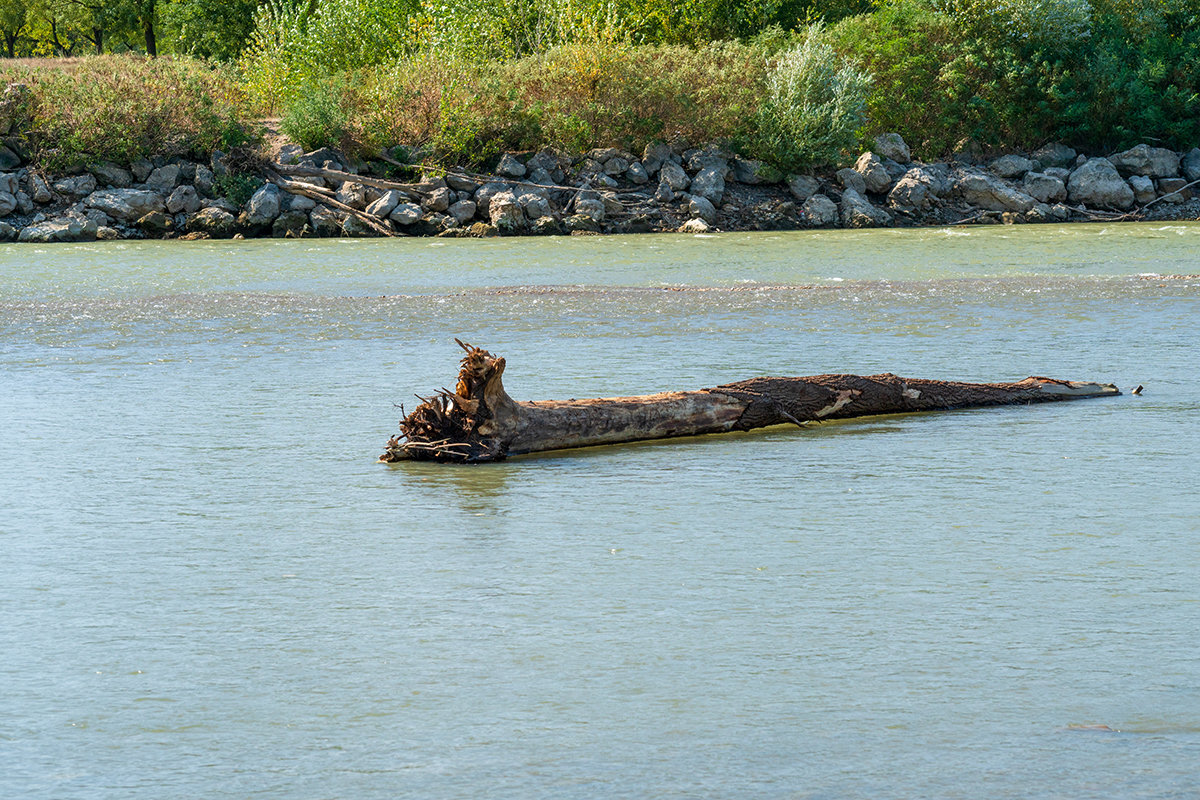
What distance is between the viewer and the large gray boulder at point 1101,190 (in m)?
31.2

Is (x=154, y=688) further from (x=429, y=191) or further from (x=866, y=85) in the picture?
(x=866, y=85)

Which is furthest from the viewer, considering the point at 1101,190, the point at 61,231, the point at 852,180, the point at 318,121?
the point at 1101,190

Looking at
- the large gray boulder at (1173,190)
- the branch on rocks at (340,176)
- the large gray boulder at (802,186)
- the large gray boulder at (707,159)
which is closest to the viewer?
the branch on rocks at (340,176)

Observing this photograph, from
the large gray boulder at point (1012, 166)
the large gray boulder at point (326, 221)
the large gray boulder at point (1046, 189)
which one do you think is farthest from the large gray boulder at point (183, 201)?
the large gray boulder at point (1046, 189)

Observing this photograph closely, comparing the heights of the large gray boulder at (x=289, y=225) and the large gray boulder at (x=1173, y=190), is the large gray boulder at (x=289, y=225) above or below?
below

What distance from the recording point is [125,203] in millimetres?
27766

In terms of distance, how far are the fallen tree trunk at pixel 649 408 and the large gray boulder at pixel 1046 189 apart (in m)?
22.9

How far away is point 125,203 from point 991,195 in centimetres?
1853

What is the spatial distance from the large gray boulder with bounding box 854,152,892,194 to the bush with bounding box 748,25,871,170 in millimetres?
550

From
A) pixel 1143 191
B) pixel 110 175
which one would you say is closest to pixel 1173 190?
pixel 1143 191

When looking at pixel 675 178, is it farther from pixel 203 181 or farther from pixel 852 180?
pixel 203 181

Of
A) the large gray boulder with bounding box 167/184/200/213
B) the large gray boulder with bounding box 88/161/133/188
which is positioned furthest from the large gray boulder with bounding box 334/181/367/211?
the large gray boulder with bounding box 88/161/133/188

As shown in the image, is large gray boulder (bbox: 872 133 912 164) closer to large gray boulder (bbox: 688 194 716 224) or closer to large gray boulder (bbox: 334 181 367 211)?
large gray boulder (bbox: 688 194 716 224)

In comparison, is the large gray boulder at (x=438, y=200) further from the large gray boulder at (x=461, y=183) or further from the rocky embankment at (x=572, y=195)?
the large gray boulder at (x=461, y=183)
